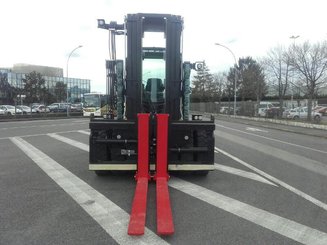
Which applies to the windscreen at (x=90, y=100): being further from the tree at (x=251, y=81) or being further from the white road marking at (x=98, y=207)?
the white road marking at (x=98, y=207)

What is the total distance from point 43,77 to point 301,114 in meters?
78.8

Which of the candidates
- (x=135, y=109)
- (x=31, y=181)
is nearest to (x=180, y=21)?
(x=135, y=109)

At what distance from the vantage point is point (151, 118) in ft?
27.0

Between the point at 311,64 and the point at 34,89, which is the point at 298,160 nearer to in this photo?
the point at 311,64

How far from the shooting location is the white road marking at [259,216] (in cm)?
518

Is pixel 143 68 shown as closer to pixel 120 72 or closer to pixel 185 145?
pixel 120 72

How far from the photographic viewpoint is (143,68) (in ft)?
30.6

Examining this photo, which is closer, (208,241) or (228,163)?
(208,241)

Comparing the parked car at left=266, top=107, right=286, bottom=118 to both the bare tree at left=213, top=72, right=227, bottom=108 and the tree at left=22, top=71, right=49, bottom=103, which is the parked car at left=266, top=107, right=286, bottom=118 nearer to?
the tree at left=22, top=71, right=49, bottom=103

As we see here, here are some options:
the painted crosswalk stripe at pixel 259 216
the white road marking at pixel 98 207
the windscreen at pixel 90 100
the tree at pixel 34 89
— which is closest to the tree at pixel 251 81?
the windscreen at pixel 90 100

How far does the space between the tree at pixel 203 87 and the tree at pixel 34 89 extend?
124 feet

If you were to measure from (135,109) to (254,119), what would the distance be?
125 ft

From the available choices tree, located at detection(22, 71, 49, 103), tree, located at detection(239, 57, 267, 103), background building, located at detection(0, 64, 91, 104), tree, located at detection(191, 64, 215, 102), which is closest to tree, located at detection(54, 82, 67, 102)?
background building, located at detection(0, 64, 91, 104)

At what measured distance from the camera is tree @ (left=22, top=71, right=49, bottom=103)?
85.8 m
